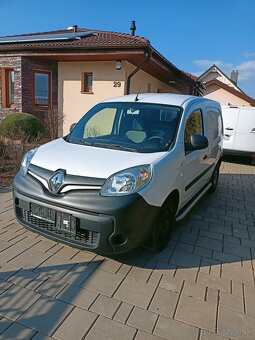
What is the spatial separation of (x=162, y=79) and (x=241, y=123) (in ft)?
23.2

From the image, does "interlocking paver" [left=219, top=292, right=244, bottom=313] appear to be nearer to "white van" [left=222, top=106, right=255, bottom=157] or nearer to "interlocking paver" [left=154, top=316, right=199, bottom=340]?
"interlocking paver" [left=154, top=316, right=199, bottom=340]

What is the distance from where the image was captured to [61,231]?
2893 mm

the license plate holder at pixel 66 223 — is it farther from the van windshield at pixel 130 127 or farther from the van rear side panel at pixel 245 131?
the van rear side panel at pixel 245 131

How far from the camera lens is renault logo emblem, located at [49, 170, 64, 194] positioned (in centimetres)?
284

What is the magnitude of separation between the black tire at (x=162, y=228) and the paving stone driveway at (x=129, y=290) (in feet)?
0.39

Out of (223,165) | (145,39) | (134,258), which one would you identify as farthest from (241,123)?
(134,258)

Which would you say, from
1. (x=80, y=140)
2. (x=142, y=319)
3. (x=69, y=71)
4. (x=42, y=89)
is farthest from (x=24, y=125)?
(x=142, y=319)

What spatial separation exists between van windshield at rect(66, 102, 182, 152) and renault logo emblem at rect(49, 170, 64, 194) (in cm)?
78

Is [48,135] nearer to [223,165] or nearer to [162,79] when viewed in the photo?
[223,165]

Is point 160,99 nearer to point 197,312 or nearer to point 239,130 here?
point 197,312

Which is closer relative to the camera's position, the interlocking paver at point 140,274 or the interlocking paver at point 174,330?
the interlocking paver at point 174,330

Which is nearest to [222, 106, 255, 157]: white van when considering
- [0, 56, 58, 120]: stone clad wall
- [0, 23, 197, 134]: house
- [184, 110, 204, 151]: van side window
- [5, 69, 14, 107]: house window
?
[0, 23, 197, 134]: house

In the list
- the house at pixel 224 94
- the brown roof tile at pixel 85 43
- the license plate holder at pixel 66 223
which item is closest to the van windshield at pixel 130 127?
the license plate holder at pixel 66 223

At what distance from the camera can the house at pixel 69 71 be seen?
10.3 m
